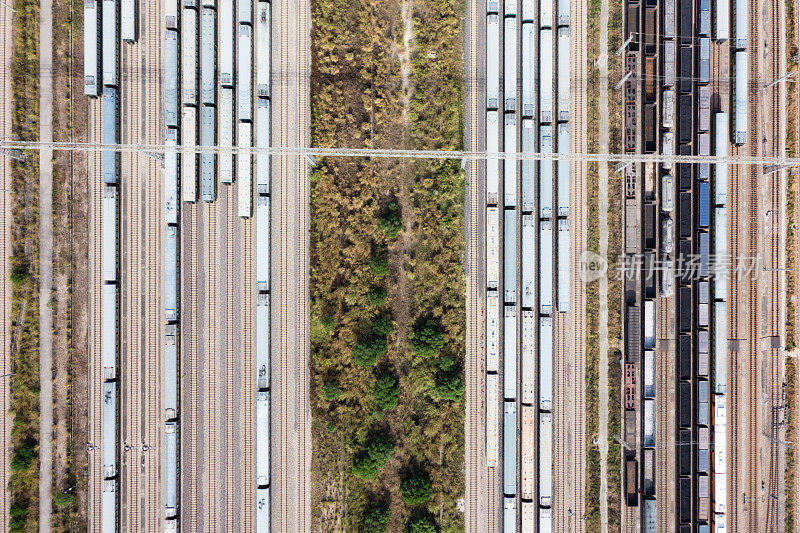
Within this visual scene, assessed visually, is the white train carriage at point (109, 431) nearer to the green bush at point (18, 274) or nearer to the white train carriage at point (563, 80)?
the green bush at point (18, 274)

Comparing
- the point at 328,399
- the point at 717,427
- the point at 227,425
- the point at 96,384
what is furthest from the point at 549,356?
the point at 96,384

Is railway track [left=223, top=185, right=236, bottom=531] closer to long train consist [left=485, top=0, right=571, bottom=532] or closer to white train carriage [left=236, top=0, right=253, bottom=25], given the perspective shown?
white train carriage [left=236, top=0, right=253, bottom=25]

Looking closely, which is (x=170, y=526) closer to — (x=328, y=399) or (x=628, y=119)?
(x=328, y=399)

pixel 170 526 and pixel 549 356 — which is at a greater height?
pixel 549 356

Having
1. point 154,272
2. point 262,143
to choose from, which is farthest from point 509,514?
point 262,143

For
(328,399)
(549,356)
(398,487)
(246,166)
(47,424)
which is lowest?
(398,487)

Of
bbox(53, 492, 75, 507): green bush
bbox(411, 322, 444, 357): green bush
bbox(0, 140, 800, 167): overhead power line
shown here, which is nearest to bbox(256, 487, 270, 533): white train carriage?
bbox(53, 492, 75, 507): green bush
